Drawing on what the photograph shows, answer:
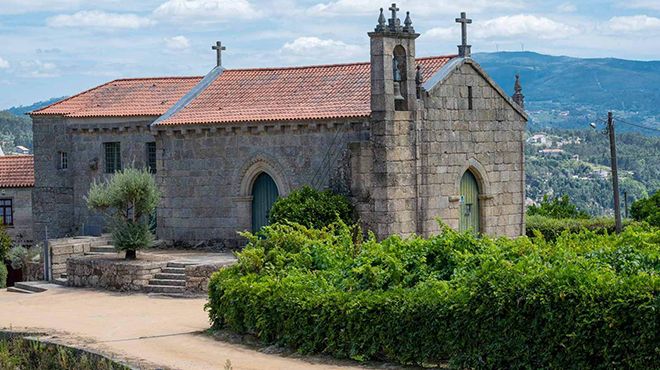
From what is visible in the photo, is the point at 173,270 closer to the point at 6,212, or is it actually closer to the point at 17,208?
the point at 17,208

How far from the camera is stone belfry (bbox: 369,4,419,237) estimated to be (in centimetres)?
3141

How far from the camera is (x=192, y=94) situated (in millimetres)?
38219

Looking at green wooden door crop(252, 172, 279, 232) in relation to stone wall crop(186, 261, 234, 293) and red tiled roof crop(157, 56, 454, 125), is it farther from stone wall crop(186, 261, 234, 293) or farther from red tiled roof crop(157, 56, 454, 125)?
stone wall crop(186, 261, 234, 293)

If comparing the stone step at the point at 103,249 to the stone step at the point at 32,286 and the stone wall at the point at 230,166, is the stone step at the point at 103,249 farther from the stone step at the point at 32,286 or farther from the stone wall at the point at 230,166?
the stone wall at the point at 230,166

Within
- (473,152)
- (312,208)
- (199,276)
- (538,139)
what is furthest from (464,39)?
(538,139)

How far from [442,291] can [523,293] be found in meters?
1.72

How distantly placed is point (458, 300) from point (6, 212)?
32.1 m

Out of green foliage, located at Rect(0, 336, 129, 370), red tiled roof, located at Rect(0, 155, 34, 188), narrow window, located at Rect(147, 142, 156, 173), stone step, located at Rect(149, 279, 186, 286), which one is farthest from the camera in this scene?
red tiled roof, located at Rect(0, 155, 34, 188)

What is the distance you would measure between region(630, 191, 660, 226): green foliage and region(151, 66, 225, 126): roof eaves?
643 inches

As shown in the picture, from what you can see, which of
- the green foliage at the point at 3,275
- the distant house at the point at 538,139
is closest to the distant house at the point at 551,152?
the distant house at the point at 538,139

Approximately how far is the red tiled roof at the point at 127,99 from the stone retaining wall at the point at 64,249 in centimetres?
499

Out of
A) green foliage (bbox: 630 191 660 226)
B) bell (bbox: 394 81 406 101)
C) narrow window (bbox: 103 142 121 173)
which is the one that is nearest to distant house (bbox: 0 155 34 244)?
narrow window (bbox: 103 142 121 173)

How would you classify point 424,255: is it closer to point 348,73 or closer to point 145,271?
point 145,271

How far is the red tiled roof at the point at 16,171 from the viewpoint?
4725 cm
